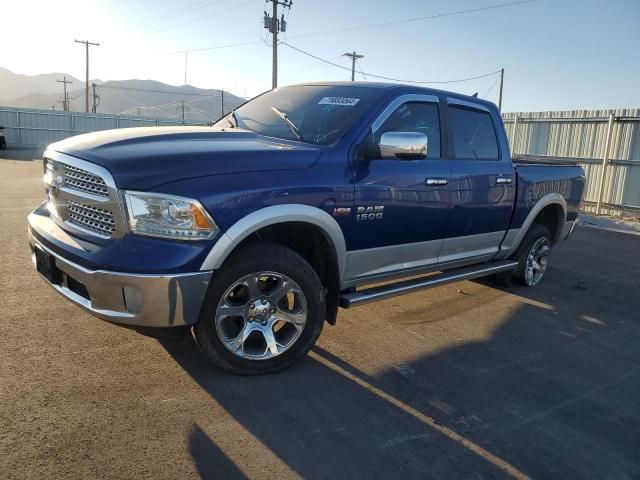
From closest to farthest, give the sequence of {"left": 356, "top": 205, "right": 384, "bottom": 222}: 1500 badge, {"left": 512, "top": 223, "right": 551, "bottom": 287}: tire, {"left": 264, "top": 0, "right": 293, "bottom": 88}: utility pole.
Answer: {"left": 356, "top": 205, "right": 384, "bottom": 222}: 1500 badge
{"left": 512, "top": 223, "right": 551, "bottom": 287}: tire
{"left": 264, "top": 0, "right": 293, "bottom": 88}: utility pole

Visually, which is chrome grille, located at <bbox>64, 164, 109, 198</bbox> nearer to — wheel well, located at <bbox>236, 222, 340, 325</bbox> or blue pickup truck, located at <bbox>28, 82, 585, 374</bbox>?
blue pickup truck, located at <bbox>28, 82, 585, 374</bbox>

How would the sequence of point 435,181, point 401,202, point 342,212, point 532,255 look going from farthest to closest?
point 532,255
point 435,181
point 401,202
point 342,212

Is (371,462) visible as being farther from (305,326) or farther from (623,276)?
(623,276)

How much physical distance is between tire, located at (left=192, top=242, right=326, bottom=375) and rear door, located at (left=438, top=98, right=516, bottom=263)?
1.64 metres

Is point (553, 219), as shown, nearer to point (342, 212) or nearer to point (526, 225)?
point (526, 225)

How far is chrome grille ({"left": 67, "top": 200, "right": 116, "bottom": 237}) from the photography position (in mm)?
2990

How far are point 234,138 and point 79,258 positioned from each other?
1.33 m

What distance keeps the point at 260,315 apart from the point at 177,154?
45.0 inches

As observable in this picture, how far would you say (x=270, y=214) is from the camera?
10.4 feet

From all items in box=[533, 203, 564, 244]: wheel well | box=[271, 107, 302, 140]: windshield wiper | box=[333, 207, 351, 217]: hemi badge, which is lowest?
box=[533, 203, 564, 244]: wheel well

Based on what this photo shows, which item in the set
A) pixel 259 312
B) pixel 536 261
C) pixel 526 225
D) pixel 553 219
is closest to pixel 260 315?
pixel 259 312

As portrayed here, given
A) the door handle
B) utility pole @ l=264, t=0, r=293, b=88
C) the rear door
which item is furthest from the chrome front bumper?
utility pole @ l=264, t=0, r=293, b=88

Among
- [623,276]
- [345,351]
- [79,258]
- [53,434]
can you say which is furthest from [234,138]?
[623,276]

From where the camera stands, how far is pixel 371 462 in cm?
261
